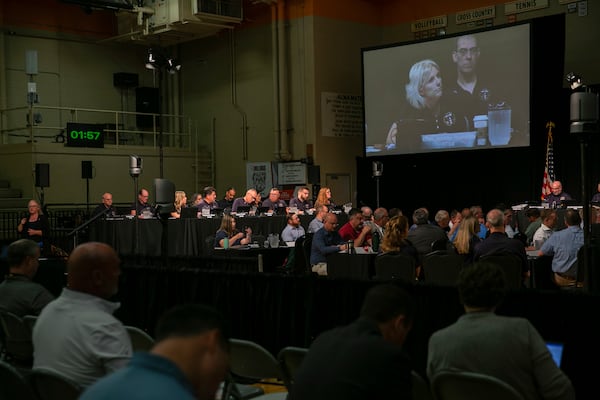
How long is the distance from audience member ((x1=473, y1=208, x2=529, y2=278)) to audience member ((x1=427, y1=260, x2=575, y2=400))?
4.68 meters

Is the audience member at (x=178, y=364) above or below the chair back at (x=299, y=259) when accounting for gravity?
above

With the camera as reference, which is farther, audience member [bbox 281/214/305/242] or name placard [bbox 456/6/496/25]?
name placard [bbox 456/6/496/25]

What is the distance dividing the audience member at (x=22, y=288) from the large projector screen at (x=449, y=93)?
1296cm

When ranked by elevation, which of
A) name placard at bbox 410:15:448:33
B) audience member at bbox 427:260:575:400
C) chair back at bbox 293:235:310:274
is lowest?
chair back at bbox 293:235:310:274

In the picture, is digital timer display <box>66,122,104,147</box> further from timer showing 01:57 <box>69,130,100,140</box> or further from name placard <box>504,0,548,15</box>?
name placard <box>504,0,548,15</box>

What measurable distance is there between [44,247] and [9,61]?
978 centimetres

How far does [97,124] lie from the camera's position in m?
20.0

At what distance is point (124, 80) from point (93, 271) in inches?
771

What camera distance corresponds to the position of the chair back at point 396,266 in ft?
29.0

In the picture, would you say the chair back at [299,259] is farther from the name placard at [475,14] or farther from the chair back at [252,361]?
the name placard at [475,14]

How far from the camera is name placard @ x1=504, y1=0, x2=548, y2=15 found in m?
18.1

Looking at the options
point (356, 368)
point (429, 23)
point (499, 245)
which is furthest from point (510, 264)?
point (429, 23)

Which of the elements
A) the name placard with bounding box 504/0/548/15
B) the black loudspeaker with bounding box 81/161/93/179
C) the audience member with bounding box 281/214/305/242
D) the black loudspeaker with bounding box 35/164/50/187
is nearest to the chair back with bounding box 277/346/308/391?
the audience member with bounding box 281/214/305/242

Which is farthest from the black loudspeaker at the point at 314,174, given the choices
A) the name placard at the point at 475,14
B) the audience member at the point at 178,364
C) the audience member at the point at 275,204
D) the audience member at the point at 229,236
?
the audience member at the point at 178,364
